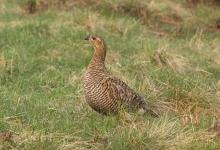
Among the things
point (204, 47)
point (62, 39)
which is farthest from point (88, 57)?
point (204, 47)

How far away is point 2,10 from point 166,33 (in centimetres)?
334

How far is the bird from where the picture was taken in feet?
26.8

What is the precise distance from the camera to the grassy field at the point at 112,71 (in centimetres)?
733

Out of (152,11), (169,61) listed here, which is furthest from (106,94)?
(152,11)

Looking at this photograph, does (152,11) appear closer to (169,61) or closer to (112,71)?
(169,61)

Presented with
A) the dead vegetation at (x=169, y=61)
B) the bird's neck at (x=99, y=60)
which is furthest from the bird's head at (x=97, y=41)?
the dead vegetation at (x=169, y=61)

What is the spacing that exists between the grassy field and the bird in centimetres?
16

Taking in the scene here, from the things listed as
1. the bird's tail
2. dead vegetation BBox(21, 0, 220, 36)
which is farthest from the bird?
dead vegetation BBox(21, 0, 220, 36)

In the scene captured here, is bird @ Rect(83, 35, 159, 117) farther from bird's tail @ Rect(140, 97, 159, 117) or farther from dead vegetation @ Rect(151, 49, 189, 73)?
dead vegetation @ Rect(151, 49, 189, 73)

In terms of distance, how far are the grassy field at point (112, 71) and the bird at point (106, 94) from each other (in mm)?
160

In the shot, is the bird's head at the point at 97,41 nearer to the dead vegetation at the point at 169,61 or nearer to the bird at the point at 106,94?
the bird at the point at 106,94

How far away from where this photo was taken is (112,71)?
1077cm

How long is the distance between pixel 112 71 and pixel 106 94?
258cm

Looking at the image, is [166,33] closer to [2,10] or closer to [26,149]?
[2,10]
